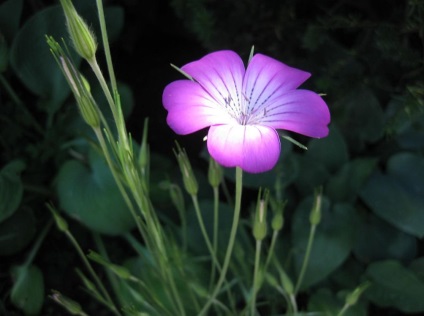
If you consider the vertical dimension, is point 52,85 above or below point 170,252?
above

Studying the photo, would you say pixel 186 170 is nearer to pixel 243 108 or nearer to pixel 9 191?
pixel 243 108

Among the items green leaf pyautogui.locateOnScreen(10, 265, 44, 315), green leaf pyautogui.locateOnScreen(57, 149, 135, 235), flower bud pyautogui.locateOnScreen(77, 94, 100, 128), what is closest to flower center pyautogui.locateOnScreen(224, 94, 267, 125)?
flower bud pyautogui.locateOnScreen(77, 94, 100, 128)

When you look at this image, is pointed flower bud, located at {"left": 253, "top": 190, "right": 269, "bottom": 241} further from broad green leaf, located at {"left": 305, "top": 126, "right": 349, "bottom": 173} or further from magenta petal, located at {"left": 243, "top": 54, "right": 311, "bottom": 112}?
broad green leaf, located at {"left": 305, "top": 126, "right": 349, "bottom": 173}

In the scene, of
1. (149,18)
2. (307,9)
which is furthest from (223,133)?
(149,18)

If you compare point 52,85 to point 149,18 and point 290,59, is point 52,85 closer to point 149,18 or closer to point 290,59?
point 149,18

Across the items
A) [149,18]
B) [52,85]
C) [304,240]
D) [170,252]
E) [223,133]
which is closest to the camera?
[223,133]

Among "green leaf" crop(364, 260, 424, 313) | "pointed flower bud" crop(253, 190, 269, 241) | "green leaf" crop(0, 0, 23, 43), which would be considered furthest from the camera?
"green leaf" crop(0, 0, 23, 43)
